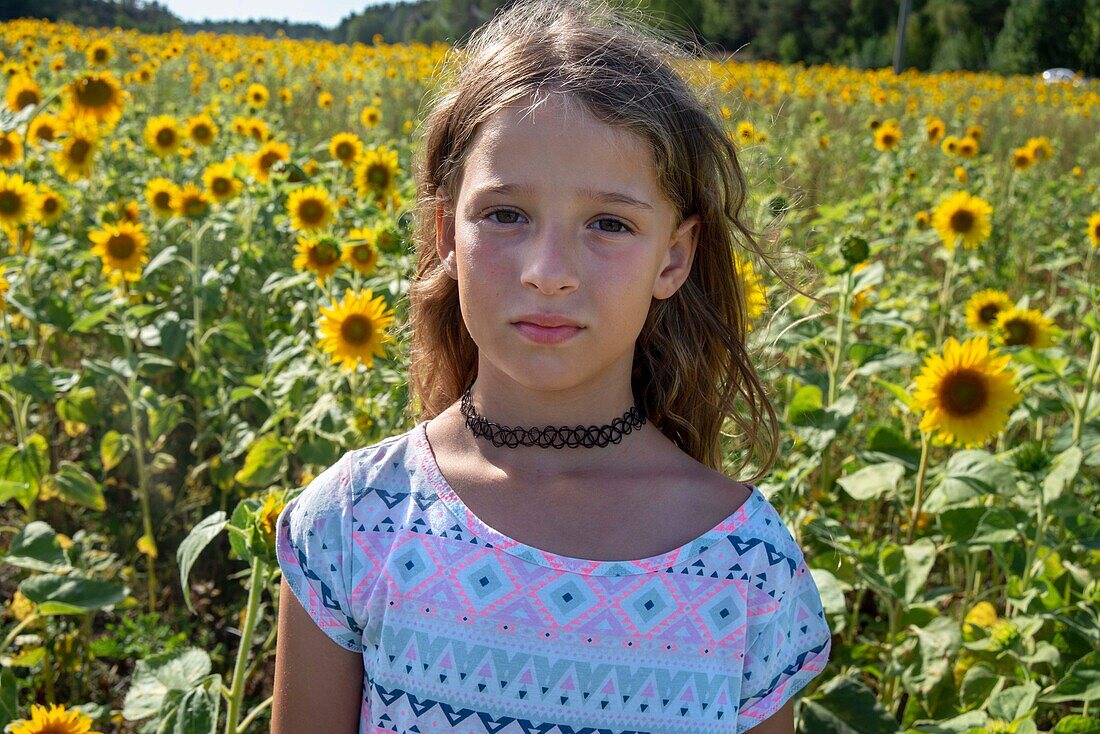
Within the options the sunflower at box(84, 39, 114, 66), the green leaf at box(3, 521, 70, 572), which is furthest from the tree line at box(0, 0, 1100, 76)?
the green leaf at box(3, 521, 70, 572)

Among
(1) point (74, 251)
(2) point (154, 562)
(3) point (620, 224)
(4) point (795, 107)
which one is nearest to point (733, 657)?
(3) point (620, 224)

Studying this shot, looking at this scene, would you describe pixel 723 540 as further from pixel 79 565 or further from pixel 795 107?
pixel 795 107

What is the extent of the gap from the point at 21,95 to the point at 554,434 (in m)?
3.02

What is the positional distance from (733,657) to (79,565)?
4.34ft

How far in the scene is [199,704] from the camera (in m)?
1.23

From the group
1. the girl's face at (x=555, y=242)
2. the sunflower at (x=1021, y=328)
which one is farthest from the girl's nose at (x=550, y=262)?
the sunflower at (x=1021, y=328)

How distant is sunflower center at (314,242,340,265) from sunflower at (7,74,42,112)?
1.69 meters

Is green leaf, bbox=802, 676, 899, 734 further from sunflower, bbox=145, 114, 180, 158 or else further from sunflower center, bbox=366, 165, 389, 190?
sunflower, bbox=145, 114, 180, 158

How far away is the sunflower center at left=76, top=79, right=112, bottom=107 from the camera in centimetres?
315

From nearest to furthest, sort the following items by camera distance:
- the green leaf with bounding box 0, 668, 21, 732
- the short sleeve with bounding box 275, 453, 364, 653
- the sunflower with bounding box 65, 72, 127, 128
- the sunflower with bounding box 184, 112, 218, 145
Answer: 1. the short sleeve with bounding box 275, 453, 364, 653
2. the green leaf with bounding box 0, 668, 21, 732
3. the sunflower with bounding box 65, 72, 127, 128
4. the sunflower with bounding box 184, 112, 218, 145

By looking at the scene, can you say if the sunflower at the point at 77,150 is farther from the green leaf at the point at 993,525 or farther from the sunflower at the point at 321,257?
the green leaf at the point at 993,525

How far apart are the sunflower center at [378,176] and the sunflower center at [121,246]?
587 millimetres

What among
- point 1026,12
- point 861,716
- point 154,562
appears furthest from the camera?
point 1026,12

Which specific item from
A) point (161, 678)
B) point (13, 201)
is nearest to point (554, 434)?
point (161, 678)
